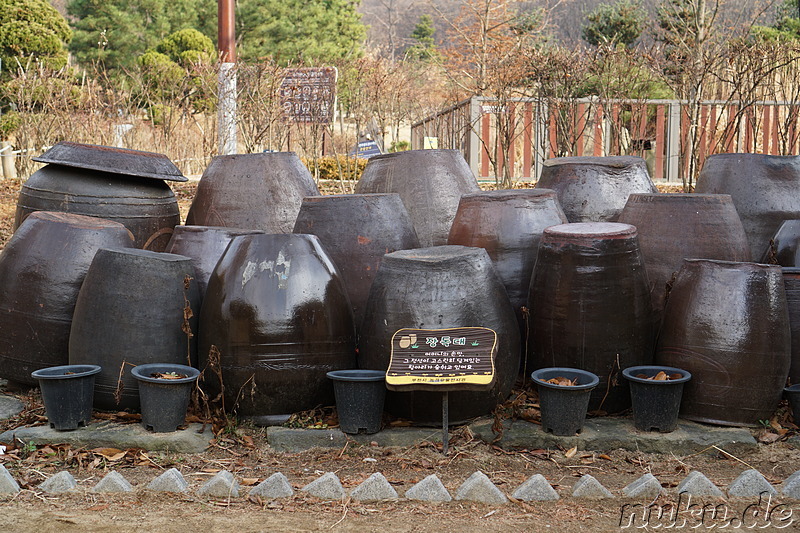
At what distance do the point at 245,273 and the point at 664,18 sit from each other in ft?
56.3

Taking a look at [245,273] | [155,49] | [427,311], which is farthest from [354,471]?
[155,49]

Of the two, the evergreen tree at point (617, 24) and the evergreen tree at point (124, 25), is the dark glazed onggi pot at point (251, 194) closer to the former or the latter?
the evergreen tree at point (124, 25)

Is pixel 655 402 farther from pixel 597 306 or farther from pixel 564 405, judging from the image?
pixel 597 306

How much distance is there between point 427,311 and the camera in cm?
455

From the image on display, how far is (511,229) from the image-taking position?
5.47 metres

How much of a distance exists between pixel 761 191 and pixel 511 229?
2206 mm

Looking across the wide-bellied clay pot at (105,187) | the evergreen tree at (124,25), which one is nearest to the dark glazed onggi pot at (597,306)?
the wide-bellied clay pot at (105,187)

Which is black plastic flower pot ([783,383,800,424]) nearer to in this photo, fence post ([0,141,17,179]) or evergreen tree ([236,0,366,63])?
fence post ([0,141,17,179])

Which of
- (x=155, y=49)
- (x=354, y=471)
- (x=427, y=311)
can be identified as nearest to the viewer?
(x=354, y=471)

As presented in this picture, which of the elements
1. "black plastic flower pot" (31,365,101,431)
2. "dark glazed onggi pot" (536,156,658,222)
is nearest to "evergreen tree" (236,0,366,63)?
"dark glazed onggi pot" (536,156,658,222)

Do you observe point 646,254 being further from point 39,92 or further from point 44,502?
point 39,92

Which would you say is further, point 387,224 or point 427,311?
point 387,224

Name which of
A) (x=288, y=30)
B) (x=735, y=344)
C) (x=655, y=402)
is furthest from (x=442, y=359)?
(x=288, y=30)

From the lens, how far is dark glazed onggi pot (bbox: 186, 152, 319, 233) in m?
6.34
